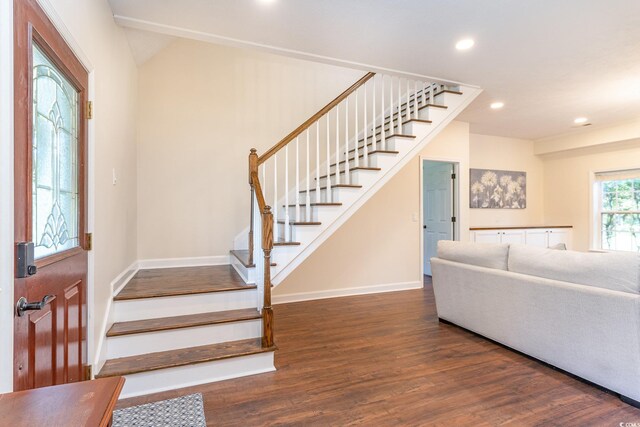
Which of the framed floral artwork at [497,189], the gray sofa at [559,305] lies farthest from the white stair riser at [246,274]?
the framed floral artwork at [497,189]

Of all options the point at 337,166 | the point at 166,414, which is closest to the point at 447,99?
the point at 337,166

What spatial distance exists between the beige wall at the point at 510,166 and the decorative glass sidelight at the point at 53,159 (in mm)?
5820

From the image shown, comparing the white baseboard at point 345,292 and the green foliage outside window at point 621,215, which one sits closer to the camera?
the white baseboard at point 345,292

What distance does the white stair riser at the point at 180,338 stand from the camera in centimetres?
229

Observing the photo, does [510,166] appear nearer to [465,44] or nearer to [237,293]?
[465,44]

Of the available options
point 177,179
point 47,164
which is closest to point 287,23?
point 47,164

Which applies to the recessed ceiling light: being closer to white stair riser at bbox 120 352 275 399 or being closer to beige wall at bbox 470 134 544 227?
white stair riser at bbox 120 352 275 399

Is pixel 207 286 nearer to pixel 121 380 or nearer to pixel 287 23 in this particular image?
pixel 121 380

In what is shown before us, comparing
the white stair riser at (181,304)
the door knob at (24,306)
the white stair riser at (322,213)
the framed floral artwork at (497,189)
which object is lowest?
the white stair riser at (181,304)

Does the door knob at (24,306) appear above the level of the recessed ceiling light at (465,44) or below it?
below

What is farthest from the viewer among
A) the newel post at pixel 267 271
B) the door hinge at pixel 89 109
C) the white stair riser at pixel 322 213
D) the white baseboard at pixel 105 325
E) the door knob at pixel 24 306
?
the white stair riser at pixel 322 213

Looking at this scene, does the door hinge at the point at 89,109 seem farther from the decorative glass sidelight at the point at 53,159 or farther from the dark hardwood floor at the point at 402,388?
the dark hardwood floor at the point at 402,388

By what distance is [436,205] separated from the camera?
5.70m

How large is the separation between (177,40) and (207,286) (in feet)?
10.0
